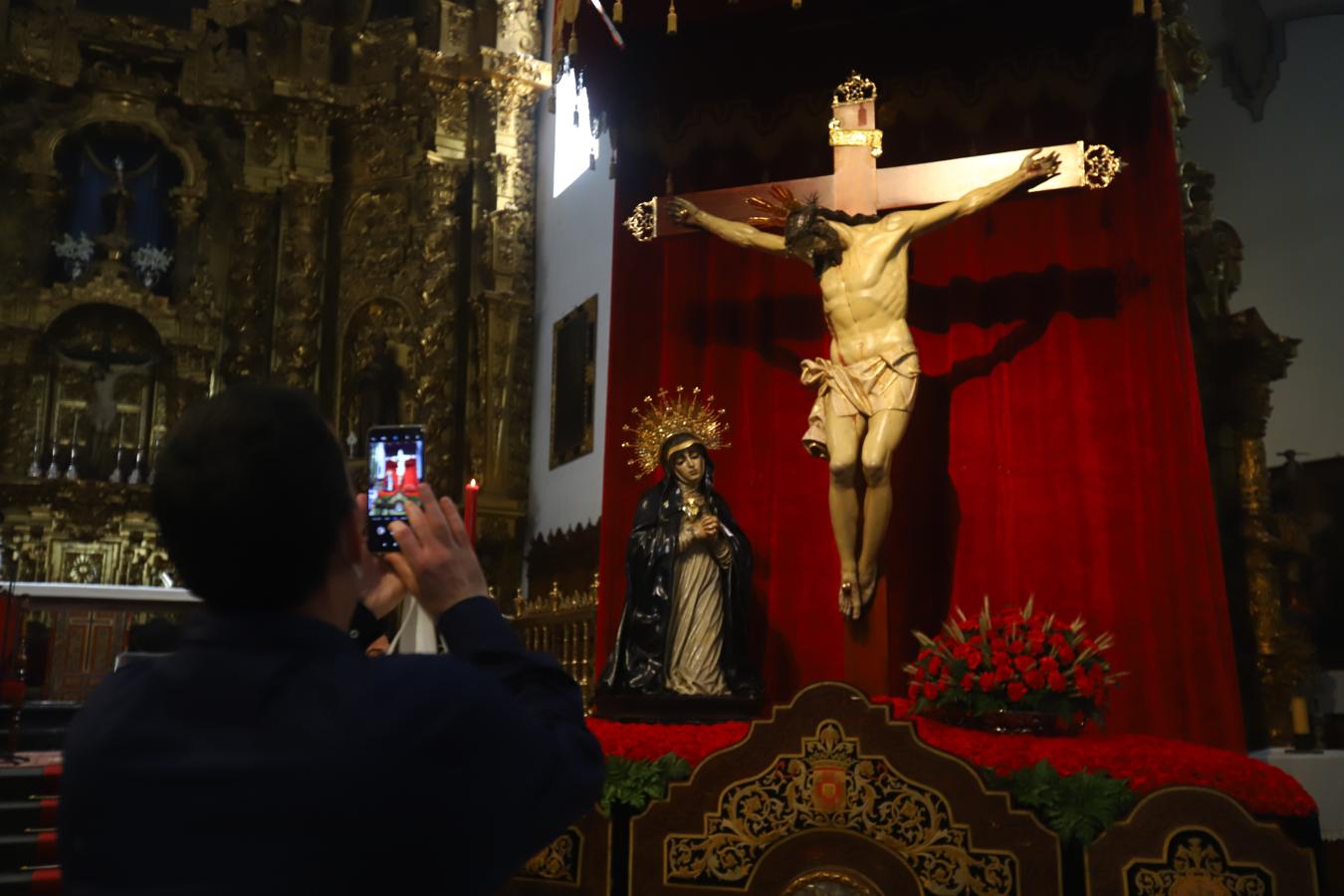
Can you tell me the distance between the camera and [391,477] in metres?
1.68

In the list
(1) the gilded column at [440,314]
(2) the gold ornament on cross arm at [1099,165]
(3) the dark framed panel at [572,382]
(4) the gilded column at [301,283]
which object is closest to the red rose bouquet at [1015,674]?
(2) the gold ornament on cross arm at [1099,165]

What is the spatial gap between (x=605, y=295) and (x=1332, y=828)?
6.23m

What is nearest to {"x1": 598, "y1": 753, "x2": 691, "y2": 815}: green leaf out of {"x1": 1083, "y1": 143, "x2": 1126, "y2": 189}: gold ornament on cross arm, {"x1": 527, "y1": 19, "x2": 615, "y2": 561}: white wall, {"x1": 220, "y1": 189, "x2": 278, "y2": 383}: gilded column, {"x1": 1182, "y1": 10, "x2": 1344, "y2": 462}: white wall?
{"x1": 1083, "y1": 143, "x2": 1126, "y2": 189}: gold ornament on cross arm

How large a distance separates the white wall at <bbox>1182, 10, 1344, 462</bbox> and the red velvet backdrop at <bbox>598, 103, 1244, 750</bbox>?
2963mm

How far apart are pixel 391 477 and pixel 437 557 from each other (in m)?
0.32

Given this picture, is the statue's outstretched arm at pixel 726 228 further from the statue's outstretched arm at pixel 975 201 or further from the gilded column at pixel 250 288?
the gilded column at pixel 250 288

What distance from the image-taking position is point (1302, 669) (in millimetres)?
7039

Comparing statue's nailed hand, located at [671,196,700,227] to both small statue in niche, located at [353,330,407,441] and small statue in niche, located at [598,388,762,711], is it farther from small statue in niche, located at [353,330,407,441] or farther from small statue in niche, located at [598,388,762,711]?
small statue in niche, located at [353,330,407,441]

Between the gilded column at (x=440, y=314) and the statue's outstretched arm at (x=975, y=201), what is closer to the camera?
the statue's outstretched arm at (x=975, y=201)

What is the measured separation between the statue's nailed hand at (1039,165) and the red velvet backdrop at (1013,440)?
103 centimetres

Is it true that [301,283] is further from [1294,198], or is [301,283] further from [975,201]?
[1294,198]

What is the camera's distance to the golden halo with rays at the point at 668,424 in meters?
6.44

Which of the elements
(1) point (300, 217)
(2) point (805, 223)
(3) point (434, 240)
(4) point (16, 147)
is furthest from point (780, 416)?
(4) point (16, 147)

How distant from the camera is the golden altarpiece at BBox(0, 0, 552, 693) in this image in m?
11.0
